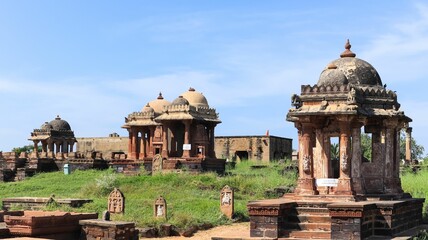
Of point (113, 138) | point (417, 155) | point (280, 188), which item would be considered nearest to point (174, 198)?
point (280, 188)

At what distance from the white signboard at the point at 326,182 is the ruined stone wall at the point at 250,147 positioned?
28431 millimetres

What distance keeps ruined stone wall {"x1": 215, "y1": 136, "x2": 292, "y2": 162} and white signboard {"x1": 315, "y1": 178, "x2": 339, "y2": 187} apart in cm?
2843

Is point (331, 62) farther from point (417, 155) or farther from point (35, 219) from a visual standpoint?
point (417, 155)

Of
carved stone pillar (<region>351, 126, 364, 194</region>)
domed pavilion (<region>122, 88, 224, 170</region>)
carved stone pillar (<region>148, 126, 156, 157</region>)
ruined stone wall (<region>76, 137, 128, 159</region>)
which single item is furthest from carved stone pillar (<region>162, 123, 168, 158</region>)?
ruined stone wall (<region>76, 137, 128, 159</region>)

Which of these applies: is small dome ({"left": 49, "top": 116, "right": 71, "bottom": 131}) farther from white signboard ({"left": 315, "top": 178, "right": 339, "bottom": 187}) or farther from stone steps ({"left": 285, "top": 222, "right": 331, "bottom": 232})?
stone steps ({"left": 285, "top": 222, "right": 331, "bottom": 232})

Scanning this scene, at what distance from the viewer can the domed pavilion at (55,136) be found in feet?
140

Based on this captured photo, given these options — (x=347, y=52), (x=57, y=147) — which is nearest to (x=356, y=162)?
(x=347, y=52)

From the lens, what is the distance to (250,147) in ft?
146

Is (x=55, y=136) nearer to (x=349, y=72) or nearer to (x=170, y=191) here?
(x=170, y=191)

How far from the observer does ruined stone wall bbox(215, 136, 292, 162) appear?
43.9 m

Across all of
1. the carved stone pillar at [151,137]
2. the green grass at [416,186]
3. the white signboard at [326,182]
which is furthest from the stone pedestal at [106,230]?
the carved stone pillar at [151,137]

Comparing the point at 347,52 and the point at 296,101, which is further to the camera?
the point at 347,52

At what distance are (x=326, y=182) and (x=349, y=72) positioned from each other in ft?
10.3

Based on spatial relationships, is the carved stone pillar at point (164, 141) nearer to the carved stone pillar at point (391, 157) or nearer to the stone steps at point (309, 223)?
the carved stone pillar at point (391, 157)
